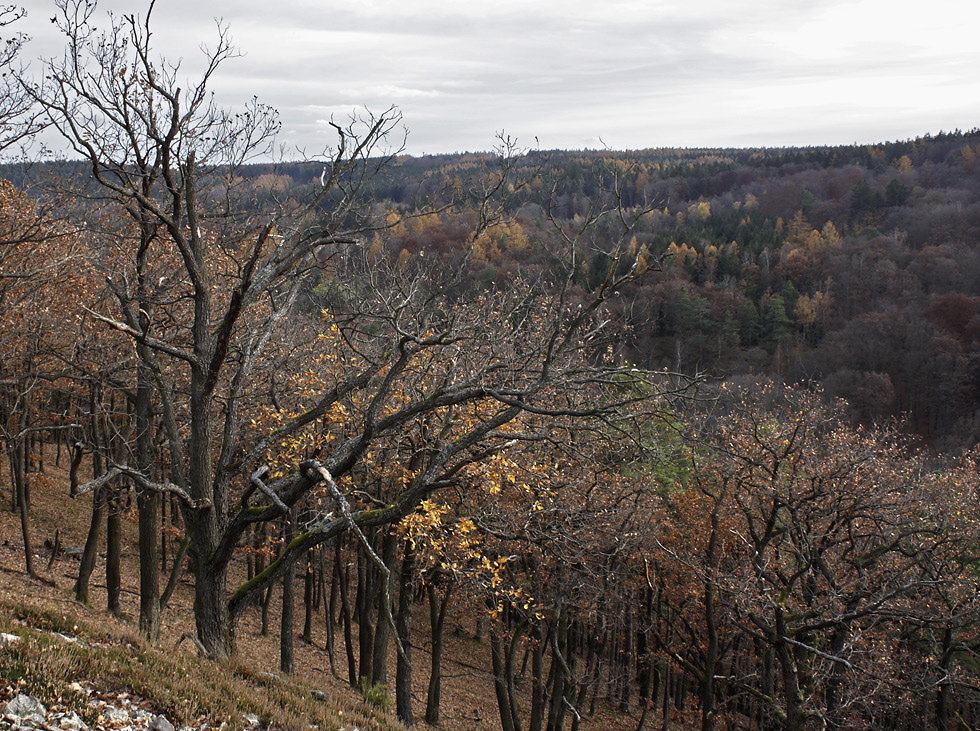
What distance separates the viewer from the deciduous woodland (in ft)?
30.8

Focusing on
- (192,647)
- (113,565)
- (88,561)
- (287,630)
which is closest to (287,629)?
(287,630)

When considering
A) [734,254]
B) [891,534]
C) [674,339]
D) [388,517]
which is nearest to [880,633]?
[891,534]

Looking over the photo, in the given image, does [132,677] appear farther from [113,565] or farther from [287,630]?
[287,630]

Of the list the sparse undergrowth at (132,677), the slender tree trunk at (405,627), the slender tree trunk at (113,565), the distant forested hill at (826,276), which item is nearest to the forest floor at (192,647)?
the sparse undergrowth at (132,677)

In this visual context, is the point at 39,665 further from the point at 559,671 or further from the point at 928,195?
the point at 928,195

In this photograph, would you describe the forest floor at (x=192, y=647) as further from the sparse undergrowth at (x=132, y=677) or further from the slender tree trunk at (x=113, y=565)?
the slender tree trunk at (x=113, y=565)

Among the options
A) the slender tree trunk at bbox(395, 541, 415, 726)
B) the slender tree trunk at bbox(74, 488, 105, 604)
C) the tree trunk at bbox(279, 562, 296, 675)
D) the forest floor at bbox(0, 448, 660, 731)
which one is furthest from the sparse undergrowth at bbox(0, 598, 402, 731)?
the slender tree trunk at bbox(74, 488, 105, 604)

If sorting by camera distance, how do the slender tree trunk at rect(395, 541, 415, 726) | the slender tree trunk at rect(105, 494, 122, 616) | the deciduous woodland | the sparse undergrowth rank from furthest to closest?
the slender tree trunk at rect(105, 494, 122, 616) → the slender tree trunk at rect(395, 541, 415, 726) → the deciduous woodland → the sparse undergrowth

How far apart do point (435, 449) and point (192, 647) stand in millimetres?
4560

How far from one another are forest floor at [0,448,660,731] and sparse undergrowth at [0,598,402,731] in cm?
2

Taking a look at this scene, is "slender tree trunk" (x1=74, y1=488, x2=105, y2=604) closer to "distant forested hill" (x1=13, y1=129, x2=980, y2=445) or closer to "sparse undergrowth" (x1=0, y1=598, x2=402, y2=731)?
"sparse undergrowth" (x1=0, y1=598, x2=402, y2=731)

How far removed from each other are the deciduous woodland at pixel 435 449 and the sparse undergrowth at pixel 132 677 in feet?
3.42

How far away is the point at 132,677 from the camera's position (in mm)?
7004

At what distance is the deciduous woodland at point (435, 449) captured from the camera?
939cm
